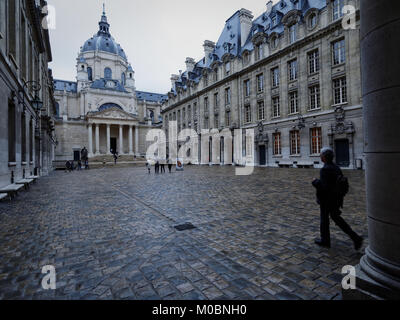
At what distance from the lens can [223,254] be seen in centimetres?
392

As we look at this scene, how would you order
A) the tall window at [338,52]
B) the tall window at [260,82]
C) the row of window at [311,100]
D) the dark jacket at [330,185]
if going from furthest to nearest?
the tall window at [260,82] < the row of window at [311,100] < the tall window at [338,52] < the dark jacket at [330,185]

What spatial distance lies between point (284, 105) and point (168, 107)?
34.7 m

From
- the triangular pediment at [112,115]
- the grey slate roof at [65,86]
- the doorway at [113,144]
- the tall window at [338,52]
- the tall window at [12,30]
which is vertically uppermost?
the grey slate roof at [65,86]

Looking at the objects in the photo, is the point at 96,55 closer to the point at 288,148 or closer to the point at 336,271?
the point at 288,148

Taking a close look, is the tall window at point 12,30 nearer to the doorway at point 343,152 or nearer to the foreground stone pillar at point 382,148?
the foreground stone pillar at point 382,148

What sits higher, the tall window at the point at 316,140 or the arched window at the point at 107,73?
the arched window at the point at 107,73

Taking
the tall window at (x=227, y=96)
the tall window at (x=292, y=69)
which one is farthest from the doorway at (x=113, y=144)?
the tall window at (x=292, y=69)

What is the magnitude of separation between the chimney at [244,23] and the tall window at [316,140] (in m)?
19.8

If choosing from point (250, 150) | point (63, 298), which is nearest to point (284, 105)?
point (250, 150)

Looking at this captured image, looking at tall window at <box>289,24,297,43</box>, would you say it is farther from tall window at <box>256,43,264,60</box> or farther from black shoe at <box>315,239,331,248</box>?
black shoe at <box>315,239,331,248</box>

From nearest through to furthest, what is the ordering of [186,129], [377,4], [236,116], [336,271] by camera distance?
[377,4], [336,271], [236,116], [186,129]

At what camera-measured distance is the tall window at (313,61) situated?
2405cm
